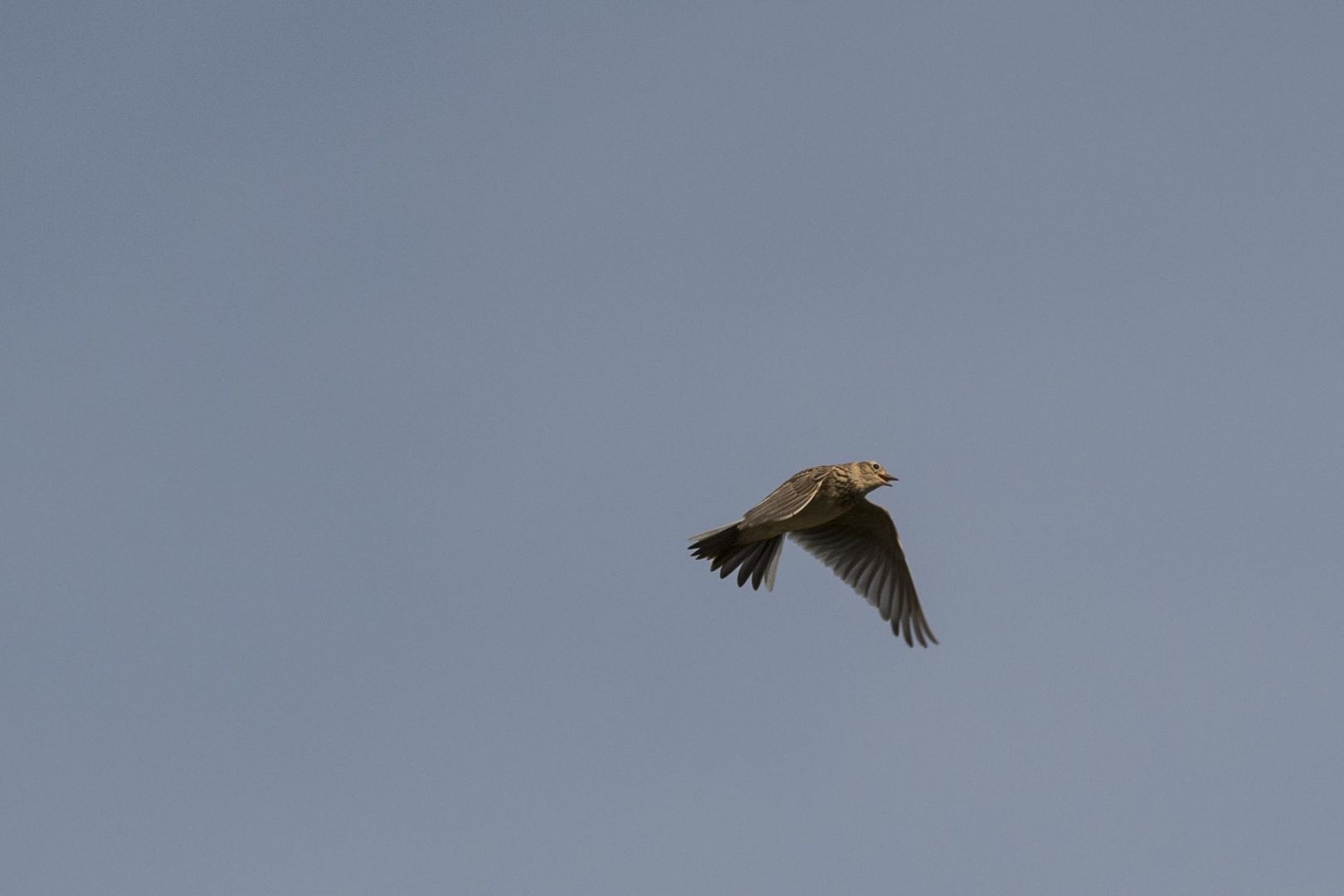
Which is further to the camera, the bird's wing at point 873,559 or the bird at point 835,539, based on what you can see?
the bird's wing at point 873,559

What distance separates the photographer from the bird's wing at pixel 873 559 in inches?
934

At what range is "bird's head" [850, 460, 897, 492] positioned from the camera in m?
22.8

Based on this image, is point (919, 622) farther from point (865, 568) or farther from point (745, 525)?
point (745, 525)

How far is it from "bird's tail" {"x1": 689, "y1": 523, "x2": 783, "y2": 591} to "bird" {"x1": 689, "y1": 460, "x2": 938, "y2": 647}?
0.03 ft

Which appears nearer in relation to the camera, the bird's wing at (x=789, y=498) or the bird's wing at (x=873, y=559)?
the bird's wing at (x=789, y=498)

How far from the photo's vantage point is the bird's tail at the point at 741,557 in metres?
22.3

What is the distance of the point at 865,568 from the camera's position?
949 inches

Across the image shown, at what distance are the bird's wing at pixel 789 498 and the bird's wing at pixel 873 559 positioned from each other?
105cm

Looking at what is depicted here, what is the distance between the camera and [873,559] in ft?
79.0

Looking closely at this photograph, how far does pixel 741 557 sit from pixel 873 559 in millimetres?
2302

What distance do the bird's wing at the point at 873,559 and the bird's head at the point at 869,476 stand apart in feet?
1.39

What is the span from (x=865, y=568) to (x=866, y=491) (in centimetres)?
147

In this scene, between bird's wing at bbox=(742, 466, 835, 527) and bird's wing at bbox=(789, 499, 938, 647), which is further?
bird's wing at bbox=(789, 499, 938, 647)

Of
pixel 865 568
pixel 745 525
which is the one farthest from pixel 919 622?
pixel 745 525
